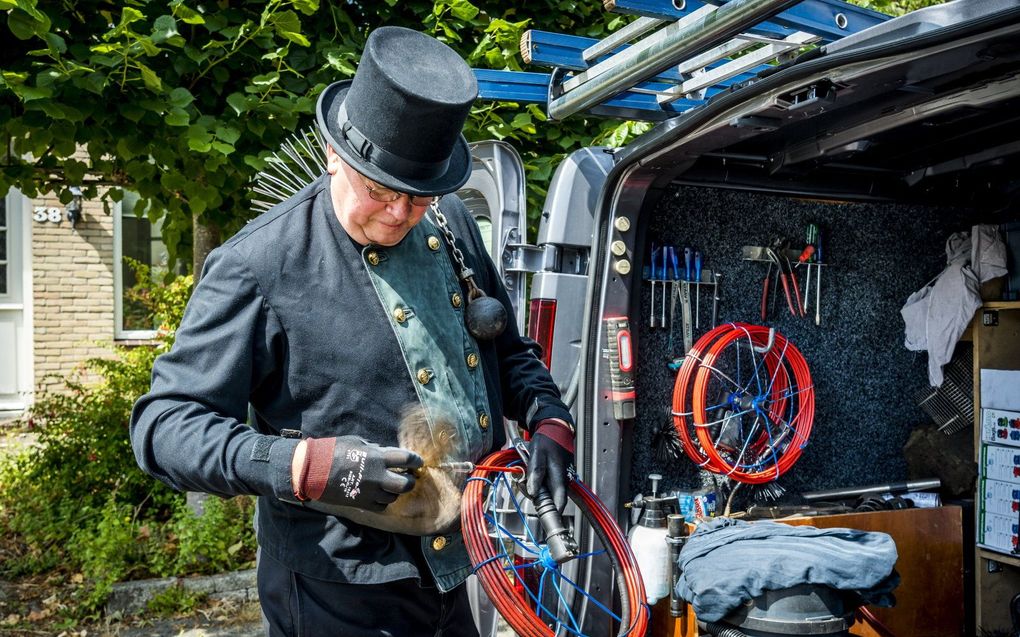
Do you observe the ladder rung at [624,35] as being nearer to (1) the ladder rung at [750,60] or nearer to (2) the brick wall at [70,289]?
(1) the ladder rung at [750,60]

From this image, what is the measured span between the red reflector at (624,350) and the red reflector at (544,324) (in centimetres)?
24

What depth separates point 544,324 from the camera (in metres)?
2.96

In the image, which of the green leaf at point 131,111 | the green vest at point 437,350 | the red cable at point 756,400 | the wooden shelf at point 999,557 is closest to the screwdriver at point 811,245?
the red cable at point 756,400

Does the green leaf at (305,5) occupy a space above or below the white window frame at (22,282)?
above

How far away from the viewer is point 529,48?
8.35 feet

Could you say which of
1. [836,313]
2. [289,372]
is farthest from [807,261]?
[289,372]

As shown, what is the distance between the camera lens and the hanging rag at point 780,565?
2131mm

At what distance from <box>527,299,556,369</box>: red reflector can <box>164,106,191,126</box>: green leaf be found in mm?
1712

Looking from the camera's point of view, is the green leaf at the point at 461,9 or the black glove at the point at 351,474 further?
the green leaf at the point at 461,9

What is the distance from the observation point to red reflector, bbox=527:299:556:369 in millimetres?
2947

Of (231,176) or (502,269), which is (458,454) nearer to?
(502,269)

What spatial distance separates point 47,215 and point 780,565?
9.47m

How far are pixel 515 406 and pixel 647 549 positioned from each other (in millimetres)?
801

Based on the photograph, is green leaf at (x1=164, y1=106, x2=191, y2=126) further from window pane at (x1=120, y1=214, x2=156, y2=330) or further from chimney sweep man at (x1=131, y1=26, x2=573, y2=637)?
window pane at (x1=120, y1=214, x2=156, y2=330)
